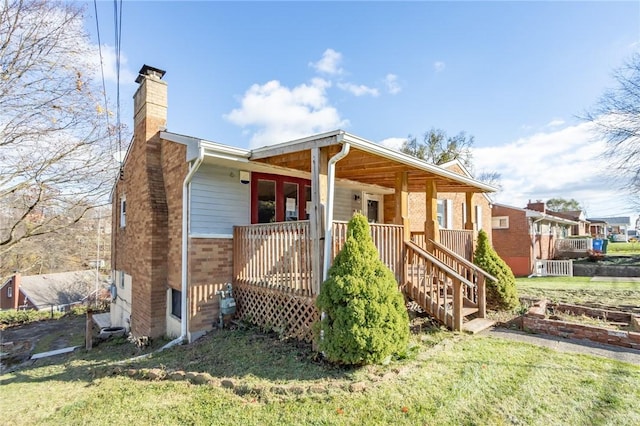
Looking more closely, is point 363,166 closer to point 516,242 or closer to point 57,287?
point 516,242

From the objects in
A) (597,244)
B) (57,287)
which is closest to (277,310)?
(597,244)

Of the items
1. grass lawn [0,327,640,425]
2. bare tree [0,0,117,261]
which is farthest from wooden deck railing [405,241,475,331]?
bare tree [0,0,117,261]

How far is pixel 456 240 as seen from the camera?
371 inches

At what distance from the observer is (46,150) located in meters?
12.6

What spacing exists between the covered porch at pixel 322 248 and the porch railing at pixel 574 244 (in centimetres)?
2452

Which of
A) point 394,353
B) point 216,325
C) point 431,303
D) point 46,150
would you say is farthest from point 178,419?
point 46,150

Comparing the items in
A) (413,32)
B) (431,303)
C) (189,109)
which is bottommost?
(431,303)

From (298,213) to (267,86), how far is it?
30.5 ft

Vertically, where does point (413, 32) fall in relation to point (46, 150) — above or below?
above

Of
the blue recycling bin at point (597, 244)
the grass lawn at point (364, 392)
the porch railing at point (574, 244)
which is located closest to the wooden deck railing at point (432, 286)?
the grass lawn at point (364, 392)

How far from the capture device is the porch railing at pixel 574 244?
2622cm

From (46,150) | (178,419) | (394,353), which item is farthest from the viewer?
(46,150)

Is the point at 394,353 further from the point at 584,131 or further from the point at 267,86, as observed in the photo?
the point at 584,131

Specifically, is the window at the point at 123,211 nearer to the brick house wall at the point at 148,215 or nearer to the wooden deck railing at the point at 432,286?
the brick house wall at the point at 148,215
